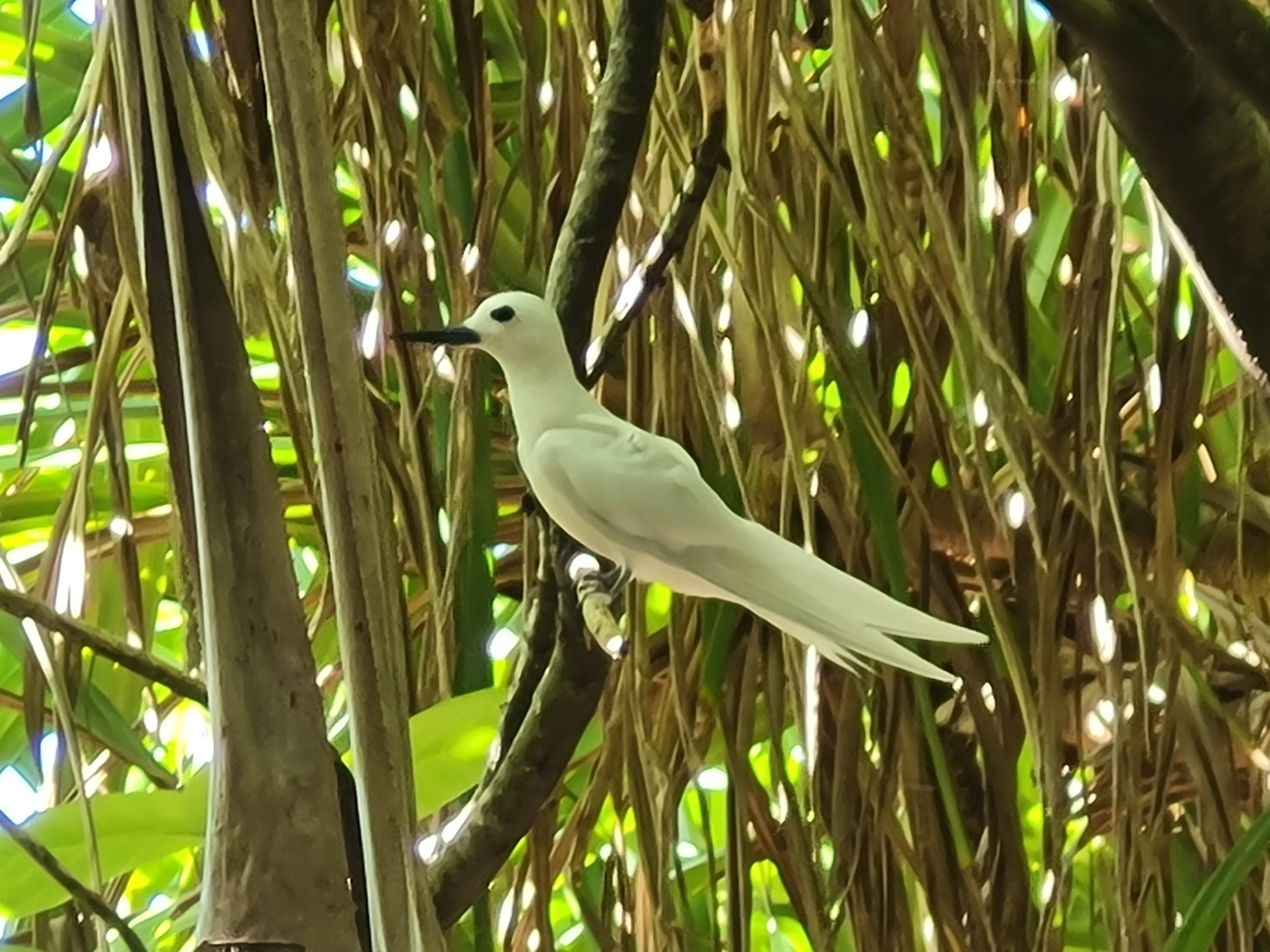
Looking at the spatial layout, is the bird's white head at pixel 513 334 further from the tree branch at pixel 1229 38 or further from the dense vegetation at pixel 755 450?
the tree branch at pixel 1229 38

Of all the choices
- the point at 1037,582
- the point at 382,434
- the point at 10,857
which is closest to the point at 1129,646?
the point at 1037,582

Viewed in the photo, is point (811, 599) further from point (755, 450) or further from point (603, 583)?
point (755, 450)

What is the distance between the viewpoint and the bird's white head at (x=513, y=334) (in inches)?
13.6

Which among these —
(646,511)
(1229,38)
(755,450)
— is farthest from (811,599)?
(755,450)

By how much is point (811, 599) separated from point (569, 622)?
0.33 ft

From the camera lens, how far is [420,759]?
0.38m

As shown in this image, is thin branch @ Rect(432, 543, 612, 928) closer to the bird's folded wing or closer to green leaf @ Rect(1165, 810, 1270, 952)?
the bird's folded wing

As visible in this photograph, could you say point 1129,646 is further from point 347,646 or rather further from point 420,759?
point 347,646

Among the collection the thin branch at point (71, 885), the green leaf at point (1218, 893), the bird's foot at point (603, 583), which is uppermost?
the bird's foot at point (603, 583)

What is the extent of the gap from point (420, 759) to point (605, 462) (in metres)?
0.11

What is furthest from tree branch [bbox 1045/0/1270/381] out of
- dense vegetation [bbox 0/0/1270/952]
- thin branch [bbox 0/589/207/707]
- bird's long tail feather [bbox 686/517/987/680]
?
thin branch [bbox 0/589/207/707]

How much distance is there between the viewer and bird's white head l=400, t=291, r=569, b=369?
0.34 meters

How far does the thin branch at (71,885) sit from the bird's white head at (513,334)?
0.14 meters

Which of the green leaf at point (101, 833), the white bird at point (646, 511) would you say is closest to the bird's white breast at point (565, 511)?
the white bird at point (646, 511)
